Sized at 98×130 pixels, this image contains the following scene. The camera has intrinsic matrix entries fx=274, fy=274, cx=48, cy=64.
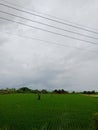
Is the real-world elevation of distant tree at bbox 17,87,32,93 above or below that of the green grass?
above

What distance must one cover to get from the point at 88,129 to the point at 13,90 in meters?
73.4

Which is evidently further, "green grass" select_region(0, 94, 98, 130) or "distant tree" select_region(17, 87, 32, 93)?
"distant tree" select_region(17, 87, 32, 93)

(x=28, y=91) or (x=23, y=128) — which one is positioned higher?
(x=28, y=91)

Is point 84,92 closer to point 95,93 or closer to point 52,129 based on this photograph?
point 95,93

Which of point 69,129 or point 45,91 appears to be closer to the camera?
point 69,129

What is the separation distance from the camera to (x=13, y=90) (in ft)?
286

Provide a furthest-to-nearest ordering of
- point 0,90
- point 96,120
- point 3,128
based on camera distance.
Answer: point 0,90 < point 3,128 < point 96,120

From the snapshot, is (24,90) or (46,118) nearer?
(46,118)

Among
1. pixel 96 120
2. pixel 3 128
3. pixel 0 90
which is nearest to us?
pixel 96 120

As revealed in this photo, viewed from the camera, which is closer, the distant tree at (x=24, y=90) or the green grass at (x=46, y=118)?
the green grass at (x=46, y=118)

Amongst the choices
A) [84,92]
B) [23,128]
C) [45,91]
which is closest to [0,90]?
[45,91]

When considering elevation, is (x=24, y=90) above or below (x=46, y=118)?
above

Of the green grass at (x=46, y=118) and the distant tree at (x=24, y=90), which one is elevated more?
the distant tree at (x=24, y=90)

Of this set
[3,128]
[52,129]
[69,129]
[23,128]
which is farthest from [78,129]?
[3,128]
